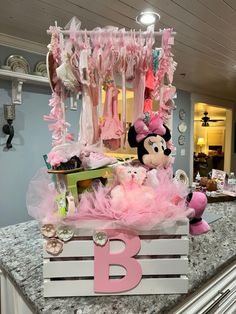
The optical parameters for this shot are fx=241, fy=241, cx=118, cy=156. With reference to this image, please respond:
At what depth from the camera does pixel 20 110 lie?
204 centimetres

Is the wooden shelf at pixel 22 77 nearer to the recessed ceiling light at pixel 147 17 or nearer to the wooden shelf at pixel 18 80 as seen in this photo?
the wooden shelf at pixel 18 80

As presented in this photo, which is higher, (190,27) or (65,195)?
(190,27)

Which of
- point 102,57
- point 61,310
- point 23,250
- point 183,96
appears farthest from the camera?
point 183,96

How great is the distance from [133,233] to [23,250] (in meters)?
0.51

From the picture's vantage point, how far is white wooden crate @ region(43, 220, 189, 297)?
60cm

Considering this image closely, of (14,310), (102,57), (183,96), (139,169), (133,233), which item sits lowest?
(14,310)

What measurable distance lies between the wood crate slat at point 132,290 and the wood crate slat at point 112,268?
0.9 inches

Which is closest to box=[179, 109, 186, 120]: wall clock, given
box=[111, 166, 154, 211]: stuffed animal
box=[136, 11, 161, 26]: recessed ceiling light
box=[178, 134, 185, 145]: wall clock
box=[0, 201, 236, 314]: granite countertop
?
box=[178, 134, 185, 145]: wall clock

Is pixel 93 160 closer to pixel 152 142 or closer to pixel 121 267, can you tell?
pixel 152 142

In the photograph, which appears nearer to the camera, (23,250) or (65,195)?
(65,195)

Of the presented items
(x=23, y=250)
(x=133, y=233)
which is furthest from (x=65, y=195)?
(x=23, y=250)

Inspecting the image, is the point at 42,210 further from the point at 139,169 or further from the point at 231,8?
the point at 231,8

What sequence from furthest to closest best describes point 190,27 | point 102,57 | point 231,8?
point 190,27
point 231,8
point 102,57

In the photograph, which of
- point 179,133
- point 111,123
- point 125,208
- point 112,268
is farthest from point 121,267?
point 179,133
